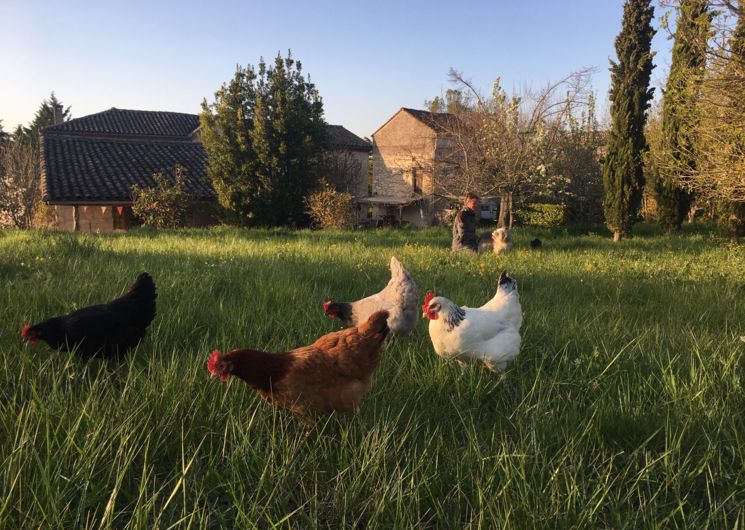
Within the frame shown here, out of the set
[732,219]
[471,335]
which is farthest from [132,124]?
[471,335]

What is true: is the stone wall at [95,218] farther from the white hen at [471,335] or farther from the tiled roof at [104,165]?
the white hen at [471,335]

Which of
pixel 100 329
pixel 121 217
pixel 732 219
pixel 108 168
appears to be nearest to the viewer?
pixel 100 329

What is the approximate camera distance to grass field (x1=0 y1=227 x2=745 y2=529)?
1754 mm

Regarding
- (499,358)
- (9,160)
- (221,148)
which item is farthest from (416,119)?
(499,358)

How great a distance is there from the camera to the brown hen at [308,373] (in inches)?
93.7

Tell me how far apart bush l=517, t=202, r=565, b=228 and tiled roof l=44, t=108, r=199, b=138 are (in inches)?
1025

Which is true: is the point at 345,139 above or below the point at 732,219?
above

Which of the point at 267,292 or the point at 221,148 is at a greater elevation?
the point at 221,148

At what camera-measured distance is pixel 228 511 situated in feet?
6.13

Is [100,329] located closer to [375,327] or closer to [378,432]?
[375,327]

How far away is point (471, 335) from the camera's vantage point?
3.32 meters

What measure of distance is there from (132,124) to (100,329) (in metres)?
38.1

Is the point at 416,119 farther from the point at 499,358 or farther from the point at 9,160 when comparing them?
the point at 499,358

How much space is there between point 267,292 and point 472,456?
3.55 metres
